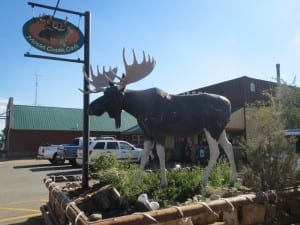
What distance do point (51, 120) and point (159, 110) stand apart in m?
37.4

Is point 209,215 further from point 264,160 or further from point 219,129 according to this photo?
point 219,129

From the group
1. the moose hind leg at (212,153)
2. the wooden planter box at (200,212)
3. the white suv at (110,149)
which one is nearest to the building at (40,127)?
the white suv at (110,149)

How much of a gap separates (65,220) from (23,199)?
20.0ft

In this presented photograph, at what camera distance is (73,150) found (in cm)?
2550

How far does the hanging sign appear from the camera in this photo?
29.1 feet

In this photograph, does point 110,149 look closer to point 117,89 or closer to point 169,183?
point 169,183

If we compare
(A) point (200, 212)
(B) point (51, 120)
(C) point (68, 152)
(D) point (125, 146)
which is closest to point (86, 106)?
(A) point (200, 212)

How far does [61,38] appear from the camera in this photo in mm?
9203

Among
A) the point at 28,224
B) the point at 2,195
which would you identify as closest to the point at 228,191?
the point at 28,224

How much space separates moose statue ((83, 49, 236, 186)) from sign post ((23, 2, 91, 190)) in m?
1.29

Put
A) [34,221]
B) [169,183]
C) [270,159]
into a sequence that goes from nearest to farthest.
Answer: [270,159] < [169,183] < [34,221]


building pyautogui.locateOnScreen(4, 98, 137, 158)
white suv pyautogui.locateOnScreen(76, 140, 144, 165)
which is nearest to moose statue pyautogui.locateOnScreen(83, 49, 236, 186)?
white suv pyautogui.locateOnScreen(76, 140, 144, 165)

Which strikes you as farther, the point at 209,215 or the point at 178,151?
the point at 178,151

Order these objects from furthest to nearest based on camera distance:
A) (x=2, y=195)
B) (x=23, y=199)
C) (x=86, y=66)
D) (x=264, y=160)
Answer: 1. (x=2, y=195)
2. (x=23, y=199)
3. (x=86, y=66)
4. (x=264, y=160)
